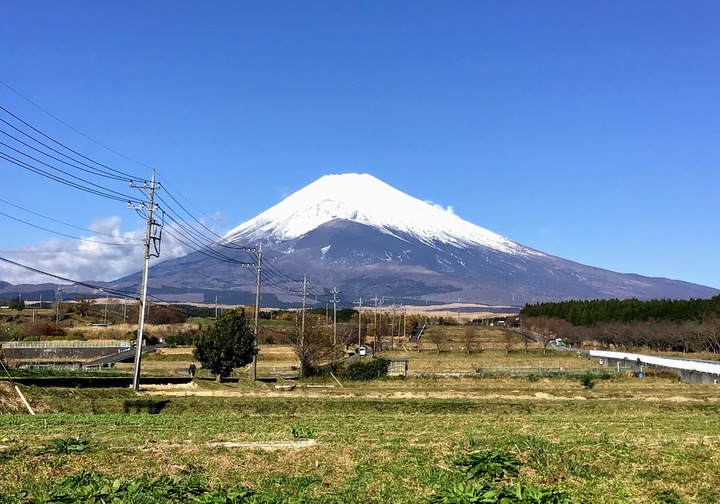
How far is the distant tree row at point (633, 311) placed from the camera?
10225cm

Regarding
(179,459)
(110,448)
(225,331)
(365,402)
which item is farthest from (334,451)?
(225,331)

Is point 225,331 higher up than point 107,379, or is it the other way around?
point 225,331

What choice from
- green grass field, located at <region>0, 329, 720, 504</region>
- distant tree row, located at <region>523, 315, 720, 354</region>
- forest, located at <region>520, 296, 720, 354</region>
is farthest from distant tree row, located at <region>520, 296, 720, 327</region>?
green grass field, located at <region>0, 329, 720, 504</region>

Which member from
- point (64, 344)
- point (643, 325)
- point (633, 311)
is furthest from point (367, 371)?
point (633, 311)

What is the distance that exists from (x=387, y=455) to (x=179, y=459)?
11.6ft

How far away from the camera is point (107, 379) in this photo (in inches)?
1694

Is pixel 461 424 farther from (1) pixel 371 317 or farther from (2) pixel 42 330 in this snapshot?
(1) pixel 371 317

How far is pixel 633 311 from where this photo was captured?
400 feet

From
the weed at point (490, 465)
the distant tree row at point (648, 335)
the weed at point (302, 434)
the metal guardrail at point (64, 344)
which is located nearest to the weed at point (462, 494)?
the weed at point (490, 465)

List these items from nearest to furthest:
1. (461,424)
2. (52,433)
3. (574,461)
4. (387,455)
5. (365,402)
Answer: (574,461) → (387,455) → (52,433) → (461,424) → (365,402)

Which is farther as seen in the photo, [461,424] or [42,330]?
[42,330]

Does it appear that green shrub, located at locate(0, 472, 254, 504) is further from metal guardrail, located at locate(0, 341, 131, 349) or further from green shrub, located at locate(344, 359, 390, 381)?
metal guardrail, located at locate(0, 341, 131, 349)

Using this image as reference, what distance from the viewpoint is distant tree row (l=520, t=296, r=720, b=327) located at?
10225 cm

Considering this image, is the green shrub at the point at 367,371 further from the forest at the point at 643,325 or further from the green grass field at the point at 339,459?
the forest at the point at 643,325
